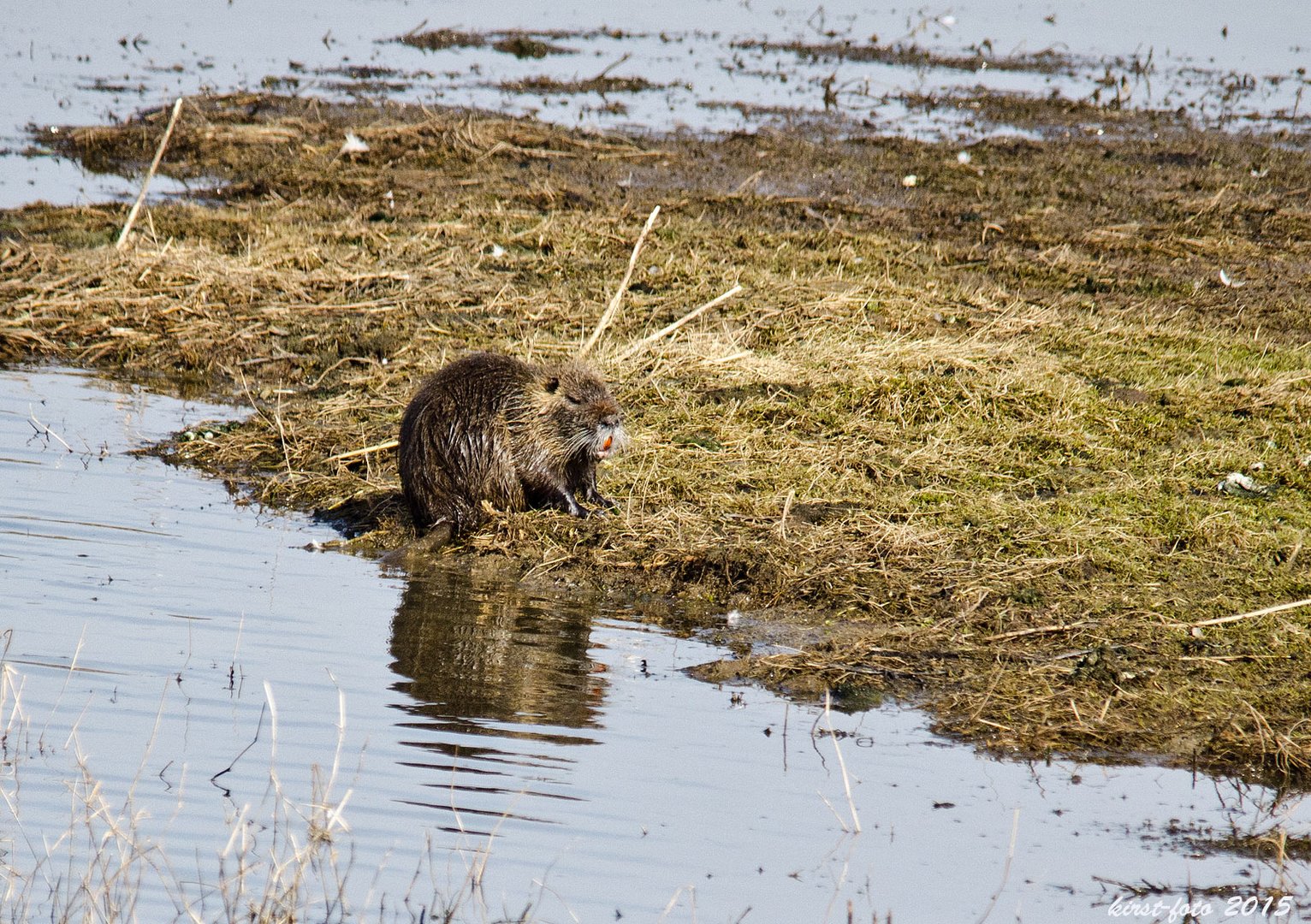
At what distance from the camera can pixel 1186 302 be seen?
1076 cm

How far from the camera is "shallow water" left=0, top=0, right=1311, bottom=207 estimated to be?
719 inches

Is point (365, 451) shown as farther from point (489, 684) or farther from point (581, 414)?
point (489, 684)

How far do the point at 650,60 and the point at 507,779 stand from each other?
779 inches

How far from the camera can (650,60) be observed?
2314 cm

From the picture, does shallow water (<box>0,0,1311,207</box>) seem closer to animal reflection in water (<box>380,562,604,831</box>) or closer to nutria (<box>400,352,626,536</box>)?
nutria (<box>400,352,626,536</box>)

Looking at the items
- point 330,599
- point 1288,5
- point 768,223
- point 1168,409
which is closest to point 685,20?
point 1288,5

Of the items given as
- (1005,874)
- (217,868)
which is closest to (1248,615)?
(1005,874)

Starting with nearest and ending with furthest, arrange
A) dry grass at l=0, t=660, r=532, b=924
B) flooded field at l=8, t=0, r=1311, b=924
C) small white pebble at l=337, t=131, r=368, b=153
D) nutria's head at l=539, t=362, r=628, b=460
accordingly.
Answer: dry grass at l=0, t=660, r=532, b=924 → flooded field at l=8, t=0, r=1311, b=924 → nutria's head at l=539, t=362, r=628, b=460 → small white pebble at l=337, t=131, r=368, b=153

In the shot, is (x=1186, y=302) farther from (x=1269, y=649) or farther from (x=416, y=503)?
(x=416, y=503)

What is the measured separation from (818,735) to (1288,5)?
1177 inches

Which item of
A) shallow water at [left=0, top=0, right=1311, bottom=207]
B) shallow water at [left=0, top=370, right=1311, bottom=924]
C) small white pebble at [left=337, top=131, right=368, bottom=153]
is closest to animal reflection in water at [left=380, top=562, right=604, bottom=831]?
shallow water at [left=0, top=370, right=1311, bottom=924]

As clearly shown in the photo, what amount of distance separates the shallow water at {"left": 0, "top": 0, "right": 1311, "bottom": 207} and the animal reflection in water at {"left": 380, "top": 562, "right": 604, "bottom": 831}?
8.91m

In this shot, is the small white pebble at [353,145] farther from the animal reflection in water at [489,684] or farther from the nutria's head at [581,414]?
the animal reflection in water at [489,684]

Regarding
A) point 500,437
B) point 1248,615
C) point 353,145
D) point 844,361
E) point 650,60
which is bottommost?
point 1248,615
